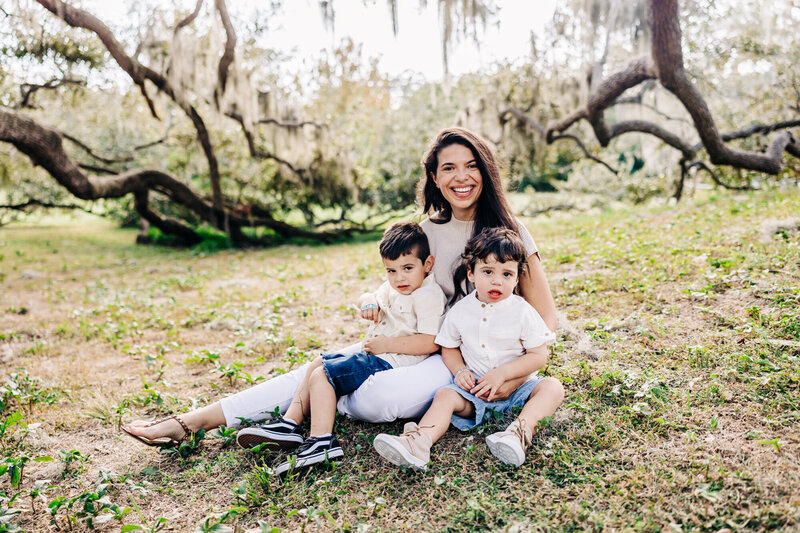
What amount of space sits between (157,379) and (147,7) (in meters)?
8.00

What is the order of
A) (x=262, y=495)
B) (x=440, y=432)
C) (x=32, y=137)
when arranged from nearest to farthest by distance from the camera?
(x=262, y=495) < (x=440, y=432) < (x=32, y=137)

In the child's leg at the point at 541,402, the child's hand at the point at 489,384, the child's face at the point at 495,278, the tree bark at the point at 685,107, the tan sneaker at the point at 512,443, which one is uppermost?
the tree bark at the point at 685,107

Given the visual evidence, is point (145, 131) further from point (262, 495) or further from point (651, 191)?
point (262, 495)

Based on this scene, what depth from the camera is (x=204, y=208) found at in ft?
36.2

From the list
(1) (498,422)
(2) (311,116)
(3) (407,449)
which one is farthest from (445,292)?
(2) (311,116)

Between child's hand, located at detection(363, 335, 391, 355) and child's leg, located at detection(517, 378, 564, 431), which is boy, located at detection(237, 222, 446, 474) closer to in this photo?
child's hand, located at detection(363, 335, 391, 355)

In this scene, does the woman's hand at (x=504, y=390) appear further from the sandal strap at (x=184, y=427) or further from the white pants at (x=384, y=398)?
the sandal strap at (x=184, y=427)

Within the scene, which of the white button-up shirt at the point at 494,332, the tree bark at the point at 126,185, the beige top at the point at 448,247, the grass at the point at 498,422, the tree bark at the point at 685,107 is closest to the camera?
the grass at the point at 498,422

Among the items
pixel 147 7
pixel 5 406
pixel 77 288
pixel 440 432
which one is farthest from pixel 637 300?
pixel 147 7

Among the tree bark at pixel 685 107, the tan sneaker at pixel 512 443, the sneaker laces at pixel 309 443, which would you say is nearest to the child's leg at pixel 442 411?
the tan sneaker at pixel 512 443

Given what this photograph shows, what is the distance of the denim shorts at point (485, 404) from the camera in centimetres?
257

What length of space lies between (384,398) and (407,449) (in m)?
0.36

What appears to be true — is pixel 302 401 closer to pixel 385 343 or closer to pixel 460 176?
pixel 385 343

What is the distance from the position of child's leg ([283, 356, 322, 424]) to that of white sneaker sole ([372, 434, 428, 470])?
57 centimetres
